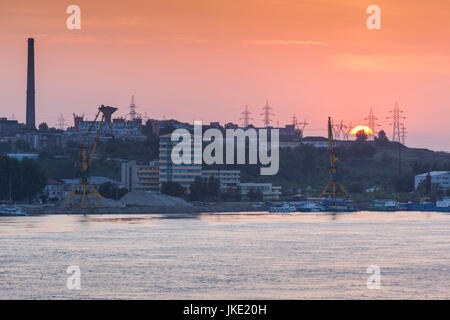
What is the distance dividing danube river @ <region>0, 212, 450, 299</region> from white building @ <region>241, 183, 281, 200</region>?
31.8 m

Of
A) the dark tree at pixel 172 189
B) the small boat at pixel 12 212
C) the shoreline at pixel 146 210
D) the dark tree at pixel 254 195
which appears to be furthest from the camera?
the dark tree at pixel 254 195

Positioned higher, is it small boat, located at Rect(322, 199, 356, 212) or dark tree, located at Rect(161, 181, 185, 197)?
dark tree, located at Rect(161, 181, 185, 197)

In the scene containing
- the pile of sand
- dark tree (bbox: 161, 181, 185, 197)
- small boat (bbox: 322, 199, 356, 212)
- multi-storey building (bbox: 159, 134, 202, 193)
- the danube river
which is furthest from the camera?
multi-storey building (bbox: 159, 134, 202, 193)

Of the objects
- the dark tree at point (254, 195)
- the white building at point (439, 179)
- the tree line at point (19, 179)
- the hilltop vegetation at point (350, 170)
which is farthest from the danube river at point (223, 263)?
the white building at point (439, 179)

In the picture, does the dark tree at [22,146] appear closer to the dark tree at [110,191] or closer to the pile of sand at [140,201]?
the dark tree at [110,191]

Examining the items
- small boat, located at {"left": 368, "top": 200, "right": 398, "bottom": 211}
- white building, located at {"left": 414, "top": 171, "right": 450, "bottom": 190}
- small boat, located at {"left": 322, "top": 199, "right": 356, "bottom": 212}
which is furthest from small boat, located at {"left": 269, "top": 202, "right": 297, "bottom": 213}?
white building, located at {"left": 414, "top": 171, "right": 450, "bottom": 190}

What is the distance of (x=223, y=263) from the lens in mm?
18984

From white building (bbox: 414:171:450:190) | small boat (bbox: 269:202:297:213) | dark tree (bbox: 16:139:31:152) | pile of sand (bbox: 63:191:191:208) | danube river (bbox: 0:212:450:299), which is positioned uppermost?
dark tree (bbox: 16:139:31:152)

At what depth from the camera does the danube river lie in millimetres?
14227

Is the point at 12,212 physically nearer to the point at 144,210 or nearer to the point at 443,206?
the point at 144,210

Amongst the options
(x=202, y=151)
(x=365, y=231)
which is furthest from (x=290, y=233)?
(x=202, y=151)

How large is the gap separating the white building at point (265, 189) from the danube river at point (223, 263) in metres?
31.8

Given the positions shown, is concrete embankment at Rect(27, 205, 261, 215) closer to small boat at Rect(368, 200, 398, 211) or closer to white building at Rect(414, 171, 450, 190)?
small boat at Rect(368, 200, 398, 211)

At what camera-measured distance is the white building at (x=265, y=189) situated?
210ft
